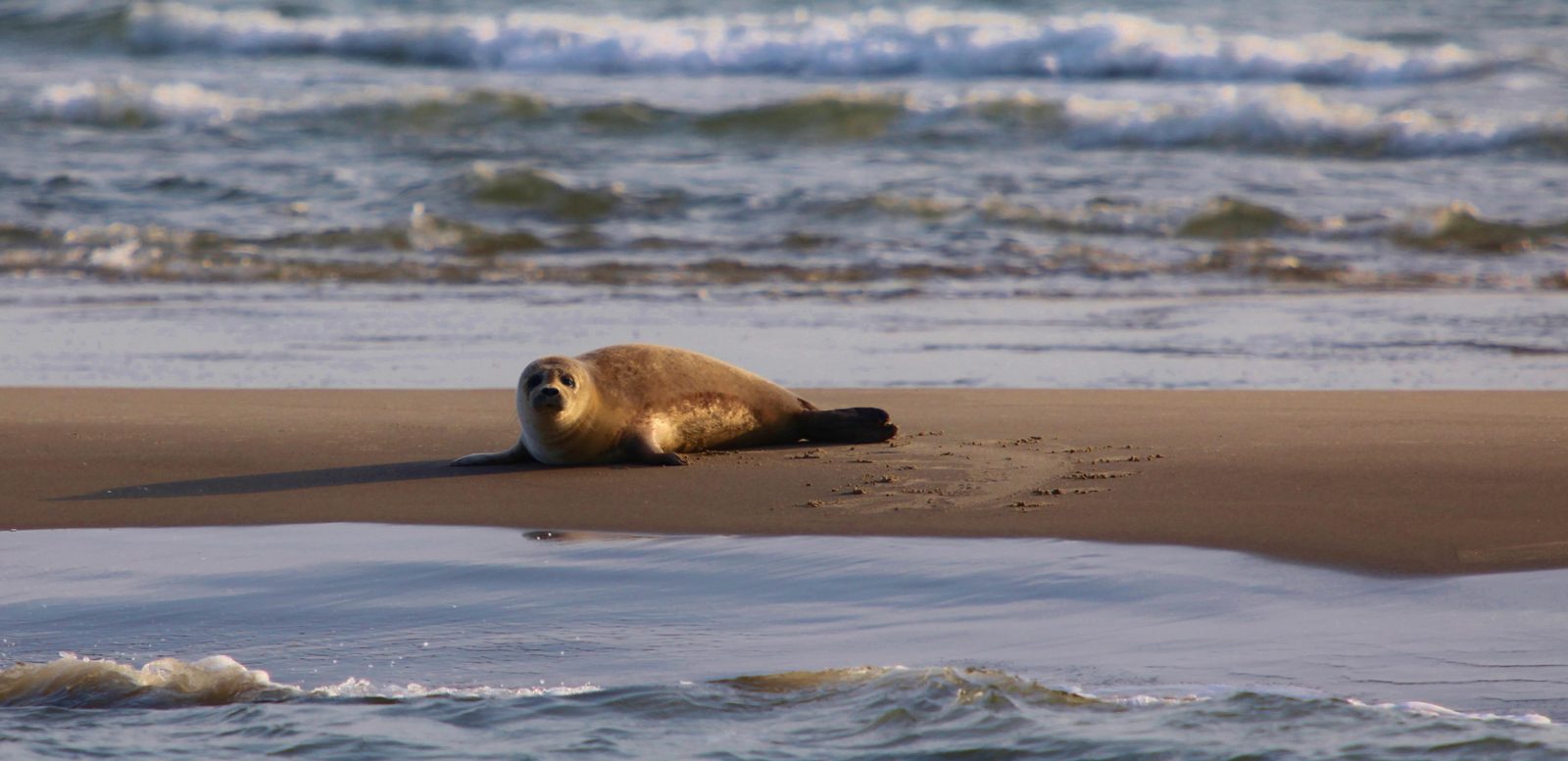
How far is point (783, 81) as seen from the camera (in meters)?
23.6

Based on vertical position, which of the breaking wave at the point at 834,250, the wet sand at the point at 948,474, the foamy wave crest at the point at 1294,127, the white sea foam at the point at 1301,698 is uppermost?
the foamy wave crest at the point at 1294,127

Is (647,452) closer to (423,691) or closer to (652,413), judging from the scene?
(652,413)

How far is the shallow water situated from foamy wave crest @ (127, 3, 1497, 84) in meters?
19.9

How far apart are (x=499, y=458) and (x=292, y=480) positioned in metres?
0.60

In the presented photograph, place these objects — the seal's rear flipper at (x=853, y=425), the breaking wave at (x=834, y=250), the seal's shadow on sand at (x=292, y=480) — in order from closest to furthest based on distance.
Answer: the seal's shadow on sand at (x=292, y=480), the seal's rear flipper at (x=853, y=425), the breaking wave at (x=834, y=250)

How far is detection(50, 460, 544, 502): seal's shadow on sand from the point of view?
519 cm

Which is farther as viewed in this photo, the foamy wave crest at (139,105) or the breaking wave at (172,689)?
the foamy wave crest at (139,105)

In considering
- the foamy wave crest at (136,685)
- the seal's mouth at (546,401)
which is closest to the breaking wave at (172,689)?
the foamy wave crest at (136,685)

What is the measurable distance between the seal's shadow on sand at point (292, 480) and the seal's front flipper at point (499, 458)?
0.06 ft

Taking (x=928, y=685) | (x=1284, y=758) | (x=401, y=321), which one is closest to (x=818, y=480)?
(x=928, y=685)

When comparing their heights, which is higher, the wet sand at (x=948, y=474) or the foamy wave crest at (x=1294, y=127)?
the foamy wave crest at (x=1294, y=127)

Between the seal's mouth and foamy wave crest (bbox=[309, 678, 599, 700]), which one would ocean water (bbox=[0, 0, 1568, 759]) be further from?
the seal's mouth

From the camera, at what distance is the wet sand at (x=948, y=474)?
455 cm

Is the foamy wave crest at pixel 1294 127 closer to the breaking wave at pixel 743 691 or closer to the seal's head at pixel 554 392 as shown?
the seal's head at pixel 554 392
